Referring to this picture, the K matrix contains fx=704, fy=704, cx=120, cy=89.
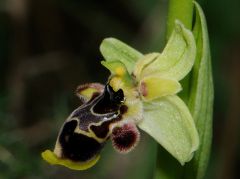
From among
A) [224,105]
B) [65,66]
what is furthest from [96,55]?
[224,105]

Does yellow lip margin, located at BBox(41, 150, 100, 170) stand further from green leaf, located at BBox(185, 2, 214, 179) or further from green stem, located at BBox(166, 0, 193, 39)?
green stem, located at BBox(166, 0, 193, 39)

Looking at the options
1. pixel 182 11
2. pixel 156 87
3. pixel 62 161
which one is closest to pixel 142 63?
pixel 156 87

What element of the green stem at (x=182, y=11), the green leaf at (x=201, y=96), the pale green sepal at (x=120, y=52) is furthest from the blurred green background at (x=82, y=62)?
the green stem at (x=182, y=11)

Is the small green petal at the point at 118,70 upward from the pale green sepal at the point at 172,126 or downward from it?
upward

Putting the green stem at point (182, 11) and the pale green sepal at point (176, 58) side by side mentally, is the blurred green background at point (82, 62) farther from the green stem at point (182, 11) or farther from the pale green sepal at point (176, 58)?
the green stem at point (182, 11)

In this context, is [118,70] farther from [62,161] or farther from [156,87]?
[62,161]

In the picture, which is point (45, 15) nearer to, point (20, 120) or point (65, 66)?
point (65, 66)
